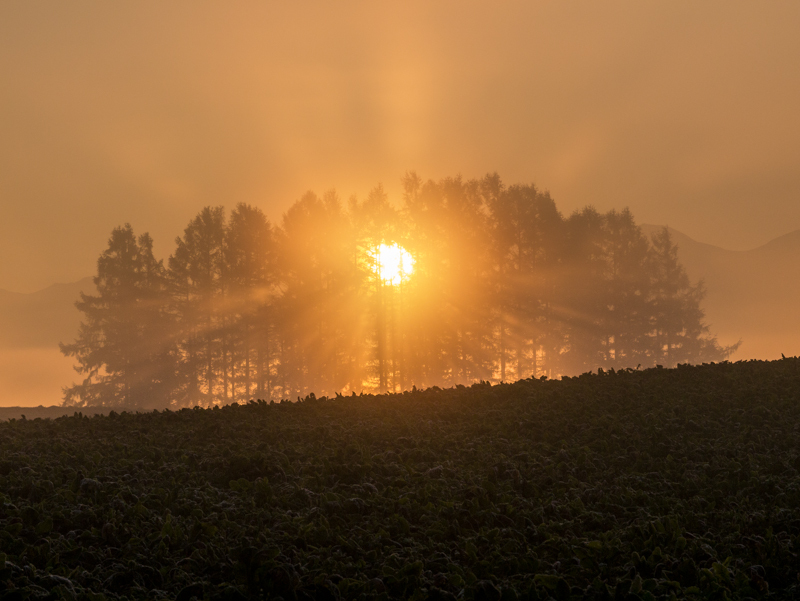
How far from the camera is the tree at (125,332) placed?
30.9 metres

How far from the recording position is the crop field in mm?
4363

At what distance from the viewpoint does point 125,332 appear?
3150cm

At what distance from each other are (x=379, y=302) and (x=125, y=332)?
44.2ft

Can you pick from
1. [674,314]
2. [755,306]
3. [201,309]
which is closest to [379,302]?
[201,309]

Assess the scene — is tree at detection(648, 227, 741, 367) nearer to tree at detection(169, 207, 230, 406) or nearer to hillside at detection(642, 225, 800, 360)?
tree at detection(169, 207, 230, 406)

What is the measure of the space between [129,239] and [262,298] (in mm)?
8273

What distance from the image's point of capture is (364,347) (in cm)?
2753

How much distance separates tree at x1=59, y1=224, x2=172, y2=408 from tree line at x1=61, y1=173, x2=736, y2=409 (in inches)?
2.7

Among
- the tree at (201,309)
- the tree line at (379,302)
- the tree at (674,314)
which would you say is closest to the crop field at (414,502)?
the tree line at (379,302)

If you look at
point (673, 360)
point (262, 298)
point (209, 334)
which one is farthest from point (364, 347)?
point (673, 360)

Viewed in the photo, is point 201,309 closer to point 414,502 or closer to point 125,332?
point 125,332

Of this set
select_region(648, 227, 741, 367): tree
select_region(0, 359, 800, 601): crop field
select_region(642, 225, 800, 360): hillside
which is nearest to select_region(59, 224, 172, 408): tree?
select_region(0, 359, 800, 601): crop field

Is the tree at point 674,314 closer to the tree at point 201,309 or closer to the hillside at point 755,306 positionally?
the tree at point 201,309

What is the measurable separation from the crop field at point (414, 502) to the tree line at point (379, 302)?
690 inches
